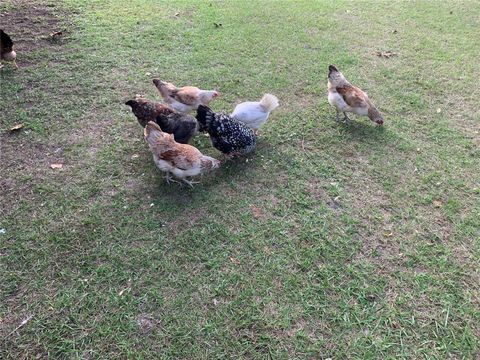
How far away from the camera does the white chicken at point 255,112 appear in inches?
219

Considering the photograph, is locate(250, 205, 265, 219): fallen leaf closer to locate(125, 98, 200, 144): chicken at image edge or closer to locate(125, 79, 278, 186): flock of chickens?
locate(125, 79, 278, 186): flock of chickens

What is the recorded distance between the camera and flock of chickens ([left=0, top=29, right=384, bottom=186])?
15.7 feet

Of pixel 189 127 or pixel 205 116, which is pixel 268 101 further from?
pixel 189 127

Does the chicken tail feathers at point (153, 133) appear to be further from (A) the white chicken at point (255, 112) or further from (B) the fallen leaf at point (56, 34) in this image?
(B) the fallen leaf at point (56, 34)

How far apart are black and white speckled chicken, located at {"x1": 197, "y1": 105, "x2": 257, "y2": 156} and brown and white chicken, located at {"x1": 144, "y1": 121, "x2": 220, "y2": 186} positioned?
417 mm

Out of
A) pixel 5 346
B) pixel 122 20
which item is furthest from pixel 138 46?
pixel 5 346

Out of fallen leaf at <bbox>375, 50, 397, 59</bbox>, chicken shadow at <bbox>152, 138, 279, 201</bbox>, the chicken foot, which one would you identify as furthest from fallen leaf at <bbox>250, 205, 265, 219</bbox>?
fallen leaf at <bbox>375, 50, 397, 59</bbox>

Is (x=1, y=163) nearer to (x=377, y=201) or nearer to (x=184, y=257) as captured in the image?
(x=184, y=257)

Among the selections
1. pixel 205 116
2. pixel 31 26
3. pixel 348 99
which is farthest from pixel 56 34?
pixel 348 99

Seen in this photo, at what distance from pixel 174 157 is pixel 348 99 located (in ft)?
9.73

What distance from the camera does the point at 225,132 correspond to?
5.14 m

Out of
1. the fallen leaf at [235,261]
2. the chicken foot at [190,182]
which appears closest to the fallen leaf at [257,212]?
the fallen leaf at [235,261]

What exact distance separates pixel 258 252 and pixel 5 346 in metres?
2.54

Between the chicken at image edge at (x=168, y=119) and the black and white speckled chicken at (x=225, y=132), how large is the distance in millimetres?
172
